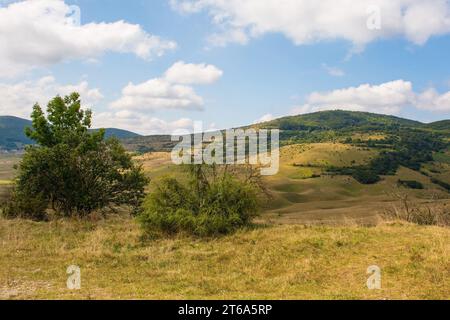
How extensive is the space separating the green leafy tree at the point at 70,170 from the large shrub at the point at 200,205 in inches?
407

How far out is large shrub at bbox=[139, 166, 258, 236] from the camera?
66.1 feet

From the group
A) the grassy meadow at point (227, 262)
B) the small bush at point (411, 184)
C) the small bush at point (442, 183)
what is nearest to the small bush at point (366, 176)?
the small bush at point (411, 184)

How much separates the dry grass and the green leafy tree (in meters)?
9.90

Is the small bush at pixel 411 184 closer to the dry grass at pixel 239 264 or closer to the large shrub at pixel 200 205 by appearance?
the dry grass at pixel 239 264

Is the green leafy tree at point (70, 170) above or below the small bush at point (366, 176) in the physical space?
above

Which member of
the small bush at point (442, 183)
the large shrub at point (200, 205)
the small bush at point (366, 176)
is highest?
the large shrub at point (200, 205)

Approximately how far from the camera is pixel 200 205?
69.2ft

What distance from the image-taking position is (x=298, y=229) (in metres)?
19.4

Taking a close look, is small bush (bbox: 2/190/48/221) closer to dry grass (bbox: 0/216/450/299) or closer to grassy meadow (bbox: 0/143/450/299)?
grassy meadow (bbox: 0/143/450/299)

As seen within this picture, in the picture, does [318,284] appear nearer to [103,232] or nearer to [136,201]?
[103,232]

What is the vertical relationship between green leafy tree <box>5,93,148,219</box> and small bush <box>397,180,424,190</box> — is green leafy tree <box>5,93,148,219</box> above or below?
above

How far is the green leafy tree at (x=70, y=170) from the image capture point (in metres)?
29.9

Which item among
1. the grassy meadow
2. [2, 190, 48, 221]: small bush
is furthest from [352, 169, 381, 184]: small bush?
[2, 190, 48, 221]: small bush

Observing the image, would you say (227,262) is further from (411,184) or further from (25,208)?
(411,184)
